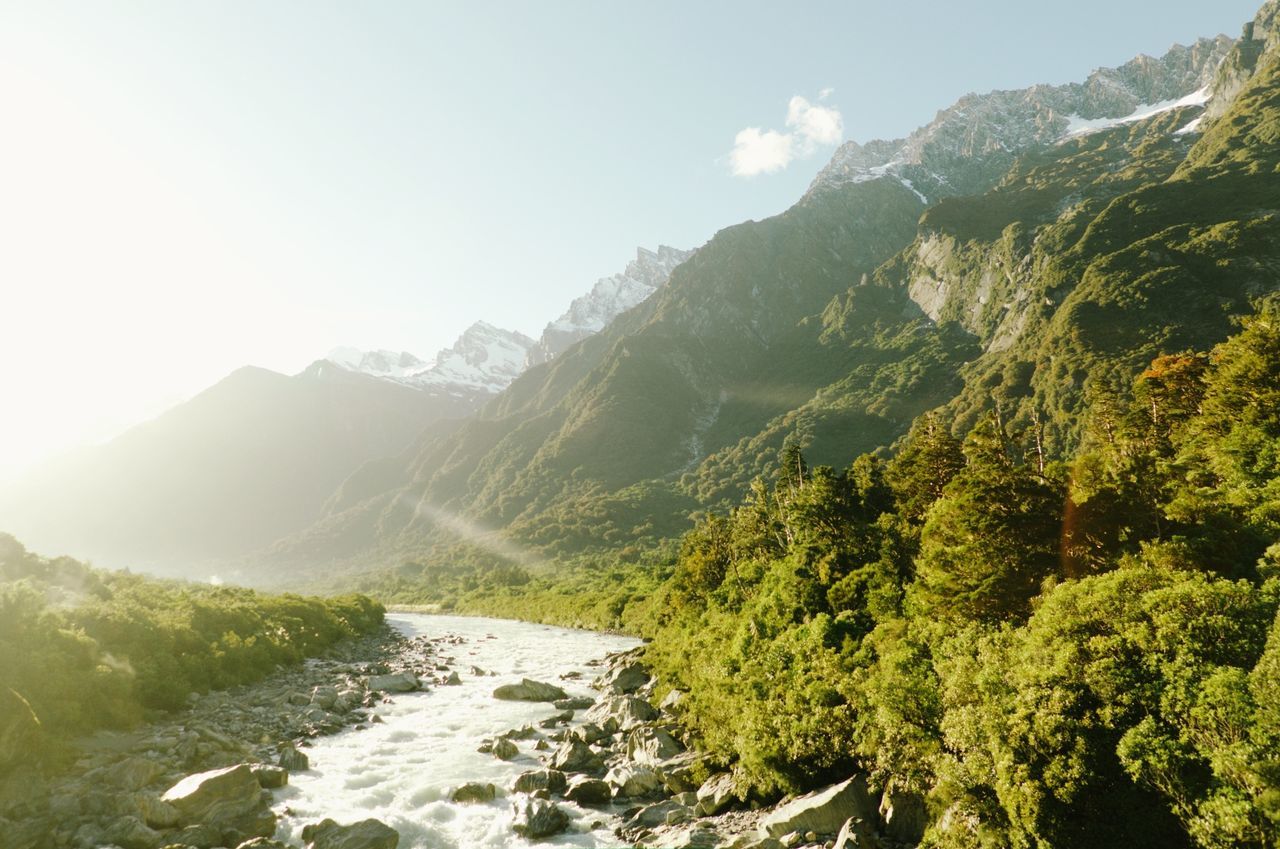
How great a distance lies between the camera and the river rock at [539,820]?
25.6m

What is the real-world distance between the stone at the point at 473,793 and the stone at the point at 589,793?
355 cm

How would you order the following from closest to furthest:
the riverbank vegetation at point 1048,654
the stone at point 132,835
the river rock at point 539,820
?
1. the riverbank vegetation at point 1048,654
2. the stone at point 132,835
3. the river rock at point 539,820

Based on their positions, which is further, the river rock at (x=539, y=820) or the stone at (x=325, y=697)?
the stone at (x=325, y=697)

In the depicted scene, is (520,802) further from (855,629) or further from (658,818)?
(855,629)

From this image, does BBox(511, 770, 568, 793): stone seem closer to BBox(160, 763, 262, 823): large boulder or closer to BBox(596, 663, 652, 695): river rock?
BBox(160, 763, 262, 823): large boulder

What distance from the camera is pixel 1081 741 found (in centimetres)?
1894

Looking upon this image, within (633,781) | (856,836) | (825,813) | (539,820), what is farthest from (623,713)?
(856,836)

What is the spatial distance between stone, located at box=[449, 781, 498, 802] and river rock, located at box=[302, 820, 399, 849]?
4484mm

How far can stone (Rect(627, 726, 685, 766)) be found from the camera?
33.3 meters

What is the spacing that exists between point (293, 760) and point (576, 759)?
1441cm

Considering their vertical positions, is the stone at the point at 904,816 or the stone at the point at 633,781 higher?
the stone at the point at 904,816

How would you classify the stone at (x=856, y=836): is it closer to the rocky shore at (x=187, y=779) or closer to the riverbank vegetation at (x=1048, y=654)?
the riverbank vegetation at (x=1048, y=654)

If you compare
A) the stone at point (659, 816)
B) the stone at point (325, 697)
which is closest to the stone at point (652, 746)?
the stone at point (659, 816)

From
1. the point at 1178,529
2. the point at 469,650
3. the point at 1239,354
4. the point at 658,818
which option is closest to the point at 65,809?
the point at 658,818
